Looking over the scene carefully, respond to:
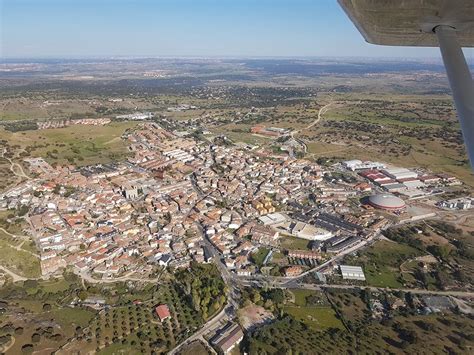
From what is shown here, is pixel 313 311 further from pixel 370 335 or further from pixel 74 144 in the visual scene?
pixel 74 144

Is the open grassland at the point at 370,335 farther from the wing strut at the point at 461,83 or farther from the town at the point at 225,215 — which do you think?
the wing strut at the point at 461,83

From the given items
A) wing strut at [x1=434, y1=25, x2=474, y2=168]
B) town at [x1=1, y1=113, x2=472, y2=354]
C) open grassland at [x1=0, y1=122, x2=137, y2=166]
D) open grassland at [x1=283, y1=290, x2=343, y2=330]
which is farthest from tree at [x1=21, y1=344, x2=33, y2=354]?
open grassland at [x1=0, y1=122, x2=137, y2=166]

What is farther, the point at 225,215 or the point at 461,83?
the point at 225,215

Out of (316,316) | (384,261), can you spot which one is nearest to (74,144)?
(384,261)

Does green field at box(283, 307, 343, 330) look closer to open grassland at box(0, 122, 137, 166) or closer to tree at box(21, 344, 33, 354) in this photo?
tree at box(21, 344, 33, 354)

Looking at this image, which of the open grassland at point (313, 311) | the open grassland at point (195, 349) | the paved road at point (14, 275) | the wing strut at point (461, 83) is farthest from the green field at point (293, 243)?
the wing strut at point (461, 83)

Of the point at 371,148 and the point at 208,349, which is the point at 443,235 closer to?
the point at 208,349
